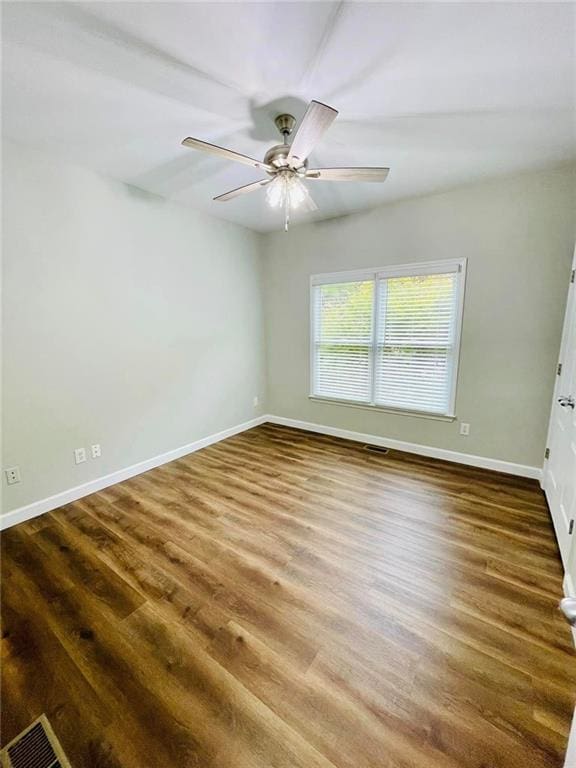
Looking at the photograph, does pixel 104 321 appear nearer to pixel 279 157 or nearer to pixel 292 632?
pixel 279 157

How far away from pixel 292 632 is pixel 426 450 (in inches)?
94.0

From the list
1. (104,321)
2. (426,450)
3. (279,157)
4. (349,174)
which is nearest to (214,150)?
(279,157)

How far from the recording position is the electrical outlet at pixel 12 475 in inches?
85.1

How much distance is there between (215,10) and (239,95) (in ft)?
1.48

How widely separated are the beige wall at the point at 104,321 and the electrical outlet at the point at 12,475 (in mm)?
40

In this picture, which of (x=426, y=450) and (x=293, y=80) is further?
(x=426, y=450)

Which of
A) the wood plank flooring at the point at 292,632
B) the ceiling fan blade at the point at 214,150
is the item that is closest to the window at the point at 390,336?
the wood plank flooring at the point at 292,632

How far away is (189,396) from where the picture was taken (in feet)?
11.2

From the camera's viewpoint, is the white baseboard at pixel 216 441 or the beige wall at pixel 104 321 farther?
the white baseboard at pixel 216 441

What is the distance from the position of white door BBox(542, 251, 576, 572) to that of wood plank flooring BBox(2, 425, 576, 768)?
0.16m

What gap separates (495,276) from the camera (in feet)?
8.86

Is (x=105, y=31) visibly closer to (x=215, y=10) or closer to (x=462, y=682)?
(x=215, y=10)

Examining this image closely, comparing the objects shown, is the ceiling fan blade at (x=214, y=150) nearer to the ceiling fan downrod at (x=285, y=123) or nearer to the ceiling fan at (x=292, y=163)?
the ceiling fan at (x=292, y=163)

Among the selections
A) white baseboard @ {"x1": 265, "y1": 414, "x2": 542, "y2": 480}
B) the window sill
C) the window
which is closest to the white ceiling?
the window
